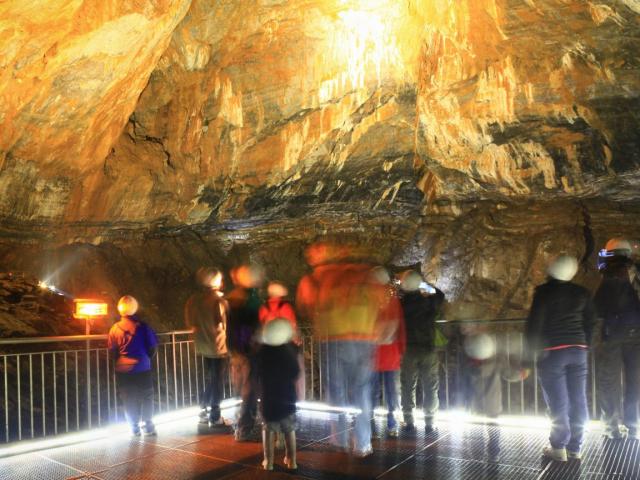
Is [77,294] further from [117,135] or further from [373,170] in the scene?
[373,170]

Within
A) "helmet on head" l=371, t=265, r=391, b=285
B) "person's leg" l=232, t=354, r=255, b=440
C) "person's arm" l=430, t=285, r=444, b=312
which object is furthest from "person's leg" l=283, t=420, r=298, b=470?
"person's arm" l=430, t=285, r=444, b=312

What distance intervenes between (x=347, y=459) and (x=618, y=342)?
324 centimetres

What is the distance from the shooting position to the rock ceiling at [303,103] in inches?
311

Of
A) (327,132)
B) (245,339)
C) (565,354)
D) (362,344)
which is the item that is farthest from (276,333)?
(327,132)

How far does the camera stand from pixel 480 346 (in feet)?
22.8

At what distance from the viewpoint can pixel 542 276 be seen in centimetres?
1414

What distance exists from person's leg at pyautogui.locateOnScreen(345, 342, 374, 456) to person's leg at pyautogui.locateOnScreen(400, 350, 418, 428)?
118 centimetres

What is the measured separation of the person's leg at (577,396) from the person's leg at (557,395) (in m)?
0.06

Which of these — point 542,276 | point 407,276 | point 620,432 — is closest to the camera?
point 620,432

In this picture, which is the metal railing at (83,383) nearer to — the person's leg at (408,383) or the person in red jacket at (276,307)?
the person's leg at (408,383)

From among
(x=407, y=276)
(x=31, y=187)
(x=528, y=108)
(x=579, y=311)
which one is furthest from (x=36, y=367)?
(x=528, y=108)

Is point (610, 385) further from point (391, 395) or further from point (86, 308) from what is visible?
point (86, 308)

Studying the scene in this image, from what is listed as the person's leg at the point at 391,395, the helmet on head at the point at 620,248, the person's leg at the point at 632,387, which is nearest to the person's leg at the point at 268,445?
the person's leg at the point at 391,395

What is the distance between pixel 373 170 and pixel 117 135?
576 cm
